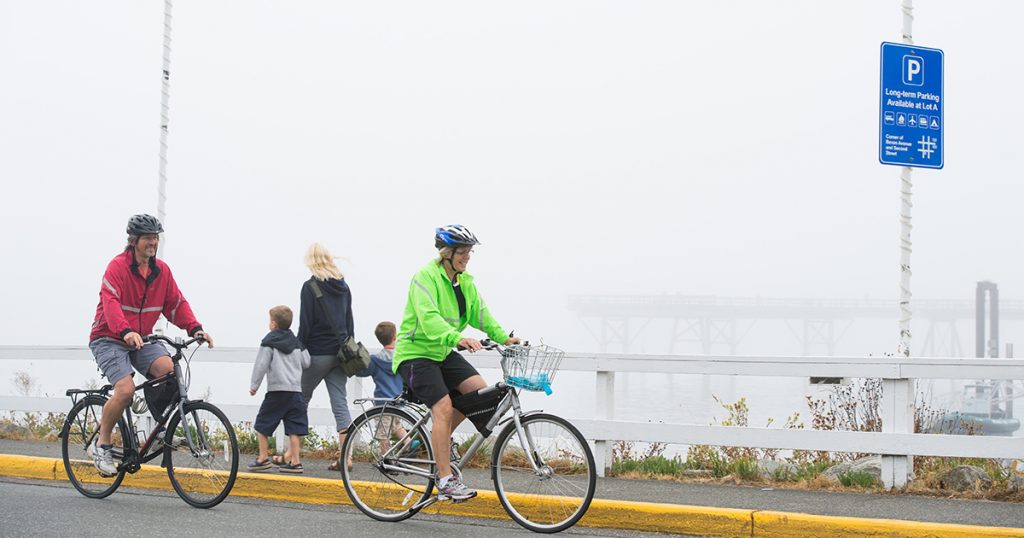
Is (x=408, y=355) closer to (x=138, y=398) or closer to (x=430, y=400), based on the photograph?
(x=430, y=400)

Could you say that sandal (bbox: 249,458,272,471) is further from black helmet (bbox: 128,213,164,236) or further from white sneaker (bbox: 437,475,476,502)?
white sneaker (bbox: 437,475,476,502)

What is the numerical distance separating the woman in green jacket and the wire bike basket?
0.84ft

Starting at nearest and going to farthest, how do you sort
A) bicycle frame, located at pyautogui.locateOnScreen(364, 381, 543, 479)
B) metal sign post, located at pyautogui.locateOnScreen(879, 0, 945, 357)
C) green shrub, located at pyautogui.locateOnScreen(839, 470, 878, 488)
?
bicycle frame, located at pyautogui.locateOnScreen(364, 381, 543, 479), green shrub, located at pyautogui.locateOnScreen(839, 470, 878, 488), metal sign post, located at pyautogui.locateOnScreen(879, 0, 945, 357)

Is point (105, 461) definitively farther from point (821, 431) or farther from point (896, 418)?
point (896, 418)

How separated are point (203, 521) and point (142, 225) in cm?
192

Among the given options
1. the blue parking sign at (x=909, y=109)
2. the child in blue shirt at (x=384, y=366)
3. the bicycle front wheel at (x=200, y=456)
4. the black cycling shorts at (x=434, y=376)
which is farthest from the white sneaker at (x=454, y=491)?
the blue parking sign at (x=909, y=109)

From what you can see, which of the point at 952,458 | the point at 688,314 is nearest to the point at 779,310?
the point at 688,314

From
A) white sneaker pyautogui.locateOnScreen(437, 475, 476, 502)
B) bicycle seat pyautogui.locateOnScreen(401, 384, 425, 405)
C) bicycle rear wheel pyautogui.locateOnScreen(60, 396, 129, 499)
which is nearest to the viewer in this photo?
white sneaker pyautogui.locateOnScreen(437, 475, 476, 502)

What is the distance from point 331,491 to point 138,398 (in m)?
1.50

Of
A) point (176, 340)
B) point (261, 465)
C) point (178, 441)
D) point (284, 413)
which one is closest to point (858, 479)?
point (284, 413)

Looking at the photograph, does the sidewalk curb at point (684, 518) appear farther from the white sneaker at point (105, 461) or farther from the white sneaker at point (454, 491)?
the white sneaker at point (105, 461)

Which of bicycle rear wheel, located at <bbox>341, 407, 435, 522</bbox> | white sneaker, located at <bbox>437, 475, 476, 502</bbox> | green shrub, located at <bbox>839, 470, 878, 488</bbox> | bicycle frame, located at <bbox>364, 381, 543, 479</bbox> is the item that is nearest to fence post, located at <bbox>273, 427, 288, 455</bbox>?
bicycle rear wheel, located at <bbox>341, 407, 435, 522</bbox>

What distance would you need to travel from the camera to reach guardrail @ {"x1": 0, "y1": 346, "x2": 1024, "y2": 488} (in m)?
8.17

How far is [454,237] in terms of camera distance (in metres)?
6.78
